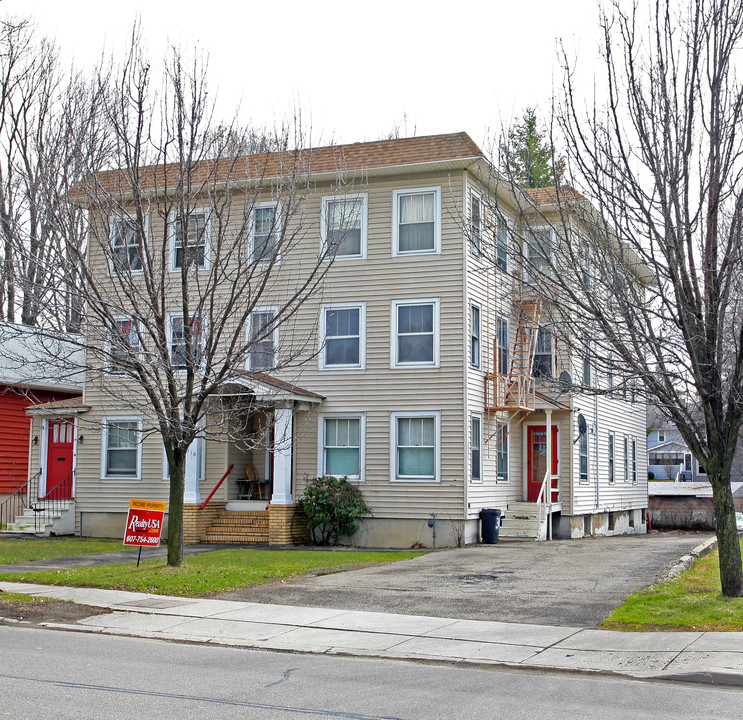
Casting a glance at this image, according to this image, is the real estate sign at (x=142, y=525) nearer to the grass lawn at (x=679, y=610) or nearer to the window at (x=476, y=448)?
the grass lawn at (x=679, y=610)

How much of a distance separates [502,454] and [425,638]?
15.2m

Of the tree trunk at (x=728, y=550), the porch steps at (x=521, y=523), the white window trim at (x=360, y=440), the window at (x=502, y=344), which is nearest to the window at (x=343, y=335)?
the white window trim at (x=360, y=440)

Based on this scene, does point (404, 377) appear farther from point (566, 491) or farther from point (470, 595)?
point (470, 595)

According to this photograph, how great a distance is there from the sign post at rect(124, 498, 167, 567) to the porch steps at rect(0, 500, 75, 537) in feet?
34.3

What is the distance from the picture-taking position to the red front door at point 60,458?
2672 centimetres

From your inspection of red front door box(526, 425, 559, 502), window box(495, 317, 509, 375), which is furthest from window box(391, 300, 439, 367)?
red front door box(526, 425, 559, 502)

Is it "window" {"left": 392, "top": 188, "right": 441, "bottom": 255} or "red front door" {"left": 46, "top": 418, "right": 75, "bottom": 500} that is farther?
"red front door" {"left": 46, "top": 418, "right": 75, "bottom": 500}

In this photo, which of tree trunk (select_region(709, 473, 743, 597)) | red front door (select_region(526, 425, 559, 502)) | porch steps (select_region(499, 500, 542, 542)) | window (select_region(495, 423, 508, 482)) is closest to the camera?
tree trunk (select_region(709, 473, 743, 597))

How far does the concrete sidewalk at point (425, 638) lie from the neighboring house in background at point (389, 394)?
9743 mm

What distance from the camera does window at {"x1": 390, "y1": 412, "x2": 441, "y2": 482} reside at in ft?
75.6

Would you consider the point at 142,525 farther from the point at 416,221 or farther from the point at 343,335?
the point at 416,221

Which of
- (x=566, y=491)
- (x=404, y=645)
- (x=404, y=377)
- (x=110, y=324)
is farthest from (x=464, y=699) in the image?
(x=566, y=491)

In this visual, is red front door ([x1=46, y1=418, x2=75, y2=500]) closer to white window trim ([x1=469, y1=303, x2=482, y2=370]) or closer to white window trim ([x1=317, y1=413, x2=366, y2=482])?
white window trim ([x1=317, y1=413, x2=366, y2=482])

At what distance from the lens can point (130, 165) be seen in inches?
615
